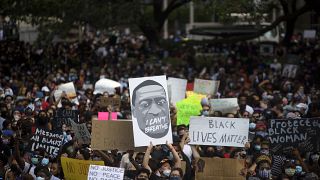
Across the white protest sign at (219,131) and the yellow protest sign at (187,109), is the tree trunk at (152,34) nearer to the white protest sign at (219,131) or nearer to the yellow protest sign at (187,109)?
the yellow protest sign at (187,109)

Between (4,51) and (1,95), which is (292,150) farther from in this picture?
(4,51)

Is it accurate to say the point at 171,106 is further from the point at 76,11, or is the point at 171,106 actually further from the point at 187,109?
the point at 76,11

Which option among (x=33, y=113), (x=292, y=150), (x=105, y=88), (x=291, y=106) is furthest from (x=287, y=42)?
(x=292, y=150)

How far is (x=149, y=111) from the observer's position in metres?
11.3

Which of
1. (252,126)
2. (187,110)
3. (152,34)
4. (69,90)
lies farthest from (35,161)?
(152,34)

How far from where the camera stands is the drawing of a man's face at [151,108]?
1127 cm

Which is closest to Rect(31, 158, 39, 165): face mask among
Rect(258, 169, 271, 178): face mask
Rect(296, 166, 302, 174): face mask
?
Rect(258, 169, 271, 178): face mask

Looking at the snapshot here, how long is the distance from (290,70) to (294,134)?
12568 mm

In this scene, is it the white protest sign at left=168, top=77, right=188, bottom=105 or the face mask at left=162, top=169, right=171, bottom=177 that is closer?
the face mask at left=162, top=169, right=171, bottom=177

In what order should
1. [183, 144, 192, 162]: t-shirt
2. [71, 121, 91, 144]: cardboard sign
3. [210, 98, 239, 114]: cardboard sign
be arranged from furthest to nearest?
[210, 98, 239, 114]: cardboard sign, [71, 121, 91, 144]: cardboard sign, [183, 144, 192, 162]: t-shirt

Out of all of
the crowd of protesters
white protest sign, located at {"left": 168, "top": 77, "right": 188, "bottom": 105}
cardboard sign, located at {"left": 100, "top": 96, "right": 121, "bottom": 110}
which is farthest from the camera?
white protest sign, located at {"left": 168, "top": 77, "right": 188, "bottom": 105}

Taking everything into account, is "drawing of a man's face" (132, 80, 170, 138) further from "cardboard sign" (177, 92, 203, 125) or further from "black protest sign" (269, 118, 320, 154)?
"cardboard sign" (177, 92, 203, 125)

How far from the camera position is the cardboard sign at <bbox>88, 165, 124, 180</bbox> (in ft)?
31.1

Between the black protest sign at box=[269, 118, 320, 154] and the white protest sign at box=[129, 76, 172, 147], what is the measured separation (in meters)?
1.61
